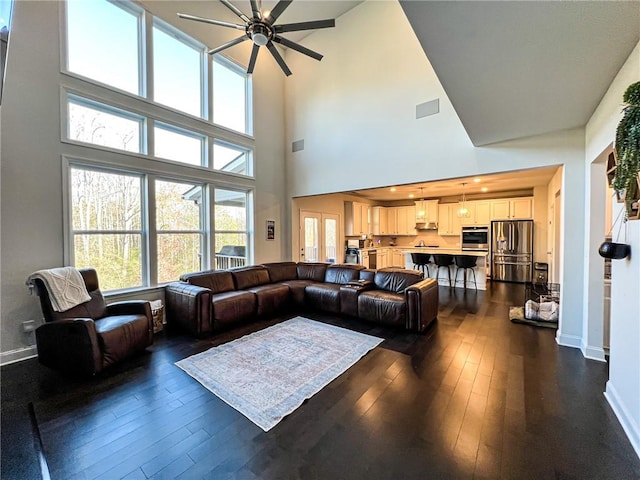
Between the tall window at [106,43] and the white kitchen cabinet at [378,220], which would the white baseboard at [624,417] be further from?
the white kitchen cabinet at [378,220]

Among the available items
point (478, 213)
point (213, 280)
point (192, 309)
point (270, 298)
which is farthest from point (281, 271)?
point (478, 213)

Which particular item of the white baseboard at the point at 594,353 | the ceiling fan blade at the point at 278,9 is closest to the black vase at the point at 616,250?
the white baseboard at the point at 594,353

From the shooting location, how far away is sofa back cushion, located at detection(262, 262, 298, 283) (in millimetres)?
5620

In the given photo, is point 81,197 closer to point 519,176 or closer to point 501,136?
point 501,136

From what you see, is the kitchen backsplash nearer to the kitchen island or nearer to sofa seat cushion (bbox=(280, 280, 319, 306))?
the kitchen island

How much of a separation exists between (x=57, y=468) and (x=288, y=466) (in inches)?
55.3

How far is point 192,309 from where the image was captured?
3.65 m

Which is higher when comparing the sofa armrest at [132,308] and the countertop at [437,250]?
the countertop at [437,250]

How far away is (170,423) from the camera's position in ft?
6.53

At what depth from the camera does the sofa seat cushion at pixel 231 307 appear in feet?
12.5

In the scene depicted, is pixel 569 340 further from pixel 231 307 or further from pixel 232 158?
pixel 232 158

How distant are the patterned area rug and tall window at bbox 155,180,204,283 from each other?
78.4 inches

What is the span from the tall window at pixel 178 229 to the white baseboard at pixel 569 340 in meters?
5.63

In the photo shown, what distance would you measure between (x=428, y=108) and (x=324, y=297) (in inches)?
146
